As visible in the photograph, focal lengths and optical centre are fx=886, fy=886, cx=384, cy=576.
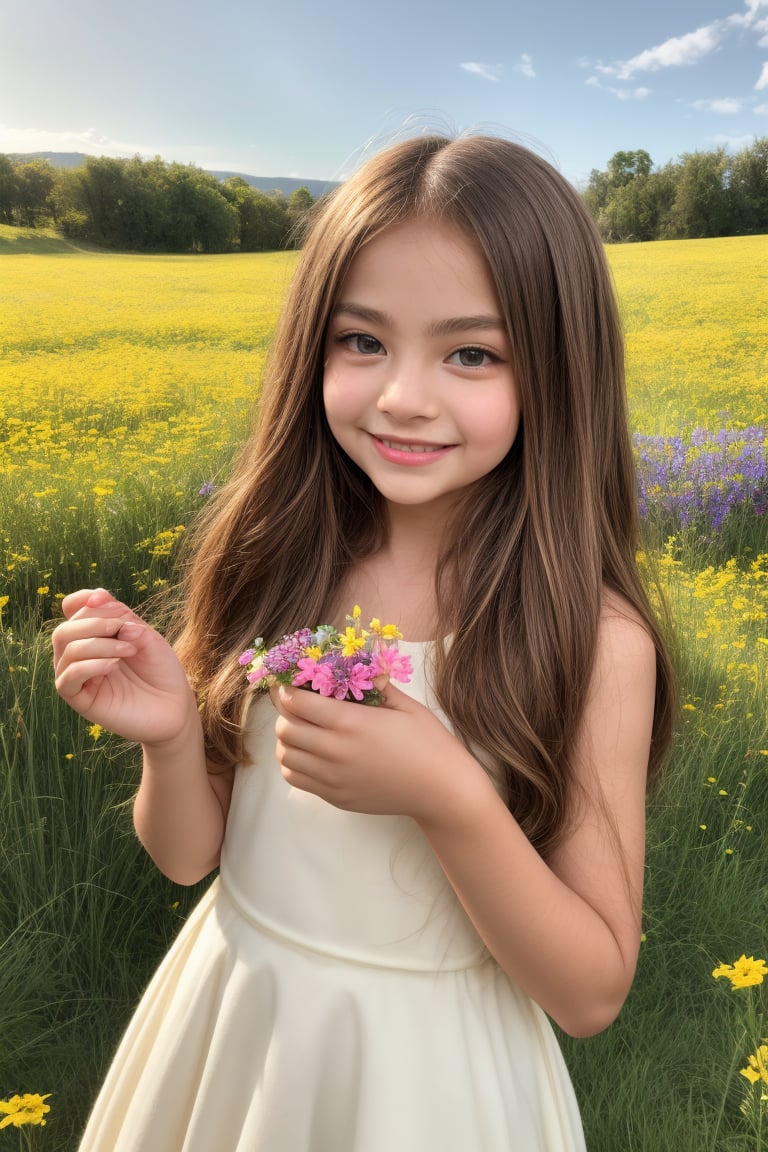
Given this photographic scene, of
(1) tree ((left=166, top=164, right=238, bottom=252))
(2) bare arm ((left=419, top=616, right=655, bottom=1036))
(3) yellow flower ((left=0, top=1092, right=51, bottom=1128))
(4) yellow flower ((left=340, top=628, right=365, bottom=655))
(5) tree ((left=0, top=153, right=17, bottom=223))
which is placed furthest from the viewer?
(1) tree ((left=166, top=164, right=238, bottom=252))

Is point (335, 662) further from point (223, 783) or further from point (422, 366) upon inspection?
point (223, 783)

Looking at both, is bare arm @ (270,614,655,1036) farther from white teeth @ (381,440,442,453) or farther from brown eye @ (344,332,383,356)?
brown eye @ (344,332,383,356)

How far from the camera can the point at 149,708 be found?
93cm

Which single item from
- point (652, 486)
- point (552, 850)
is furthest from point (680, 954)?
point (652, 486)

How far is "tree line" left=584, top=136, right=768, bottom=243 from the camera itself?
2.50 metres

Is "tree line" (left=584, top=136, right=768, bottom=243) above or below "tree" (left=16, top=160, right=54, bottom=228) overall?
above

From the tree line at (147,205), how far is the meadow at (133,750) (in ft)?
0.15

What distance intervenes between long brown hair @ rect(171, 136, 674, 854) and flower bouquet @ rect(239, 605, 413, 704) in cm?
30

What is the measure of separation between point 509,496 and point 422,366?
0.24 meters

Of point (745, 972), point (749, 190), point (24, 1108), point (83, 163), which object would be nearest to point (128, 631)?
point (24, 1108)

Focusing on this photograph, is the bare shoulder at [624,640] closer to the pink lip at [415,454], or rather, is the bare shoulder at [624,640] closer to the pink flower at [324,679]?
the pink lip at [415,454]

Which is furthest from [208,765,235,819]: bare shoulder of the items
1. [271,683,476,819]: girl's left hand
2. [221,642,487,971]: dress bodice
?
[271,683,476,819]: girl's left hand

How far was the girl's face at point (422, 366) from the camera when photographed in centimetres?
90

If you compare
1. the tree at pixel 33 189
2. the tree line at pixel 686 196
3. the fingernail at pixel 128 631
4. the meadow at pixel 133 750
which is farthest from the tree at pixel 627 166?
the fingernail at pixel 128 631
